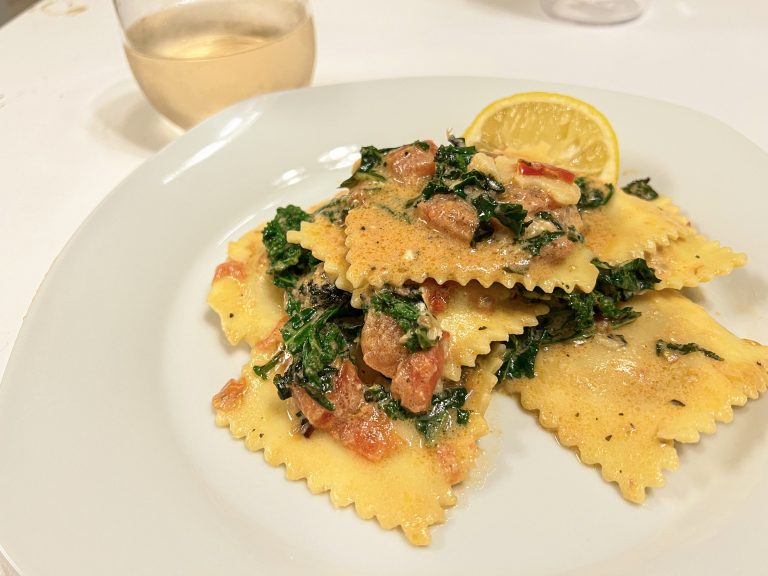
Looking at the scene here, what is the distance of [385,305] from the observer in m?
3.62

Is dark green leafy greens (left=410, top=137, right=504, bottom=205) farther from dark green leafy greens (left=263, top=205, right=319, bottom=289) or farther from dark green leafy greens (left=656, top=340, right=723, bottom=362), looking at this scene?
dark green leafy greens (left=656, top=340, right=723, bottom=362)

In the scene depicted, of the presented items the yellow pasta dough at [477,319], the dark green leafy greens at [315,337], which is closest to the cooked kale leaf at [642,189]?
the yellow pasta dough at [477,319]

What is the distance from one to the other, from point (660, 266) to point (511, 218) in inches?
47.4

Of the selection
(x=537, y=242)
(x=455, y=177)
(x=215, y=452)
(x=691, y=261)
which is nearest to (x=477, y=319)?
(x=537, y=242)

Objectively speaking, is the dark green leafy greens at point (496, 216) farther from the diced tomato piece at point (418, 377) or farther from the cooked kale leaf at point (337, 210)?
the cooked kale leaf at point (337, 210)

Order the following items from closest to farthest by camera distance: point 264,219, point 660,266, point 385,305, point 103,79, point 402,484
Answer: point 402,484 → point 385,305 → point 660,266 → point 264,219 → point 103,79

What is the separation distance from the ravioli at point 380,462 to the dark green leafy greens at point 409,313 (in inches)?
20.9

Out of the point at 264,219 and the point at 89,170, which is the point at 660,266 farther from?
the point at 89,170

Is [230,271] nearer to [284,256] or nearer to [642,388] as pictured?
[284,256]

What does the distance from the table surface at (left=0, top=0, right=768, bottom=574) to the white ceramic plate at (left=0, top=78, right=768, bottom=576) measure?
46.1 inches

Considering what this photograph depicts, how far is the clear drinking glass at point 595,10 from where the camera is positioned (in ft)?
25.2

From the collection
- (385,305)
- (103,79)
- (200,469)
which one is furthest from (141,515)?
(103,79)

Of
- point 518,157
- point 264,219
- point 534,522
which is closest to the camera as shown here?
point 534,522

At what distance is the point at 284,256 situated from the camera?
172 inches
